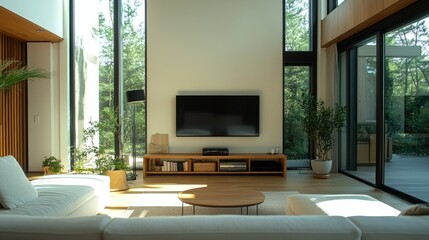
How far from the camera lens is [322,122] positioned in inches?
233

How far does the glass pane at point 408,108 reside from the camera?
411 centimetres

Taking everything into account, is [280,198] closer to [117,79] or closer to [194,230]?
[194,230]

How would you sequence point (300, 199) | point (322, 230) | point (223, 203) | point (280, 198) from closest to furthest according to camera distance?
1. point (322, 230)
2. point (300, 199)
3. point (223, 203)
4. point (280, 198)

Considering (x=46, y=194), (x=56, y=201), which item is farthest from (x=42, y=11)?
(x=56, y=201)

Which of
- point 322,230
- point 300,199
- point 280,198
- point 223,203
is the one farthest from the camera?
point 280,198

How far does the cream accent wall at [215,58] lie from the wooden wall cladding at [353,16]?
88 centimetres

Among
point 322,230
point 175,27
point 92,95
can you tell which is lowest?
point 322,230

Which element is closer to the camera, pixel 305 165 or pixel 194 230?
pixel 194 230

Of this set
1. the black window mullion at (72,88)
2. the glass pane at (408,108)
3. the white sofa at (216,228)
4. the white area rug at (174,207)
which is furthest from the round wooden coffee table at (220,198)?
the black window mullion at (72,88)

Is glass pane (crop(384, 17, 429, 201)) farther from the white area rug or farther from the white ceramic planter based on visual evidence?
the white area rug

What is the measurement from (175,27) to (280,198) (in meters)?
3.73

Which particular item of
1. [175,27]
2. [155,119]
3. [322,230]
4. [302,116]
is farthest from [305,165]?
[322,230]

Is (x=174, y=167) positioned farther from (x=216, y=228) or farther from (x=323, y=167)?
(x=216, y=228)

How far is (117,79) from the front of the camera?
21.6 feet
